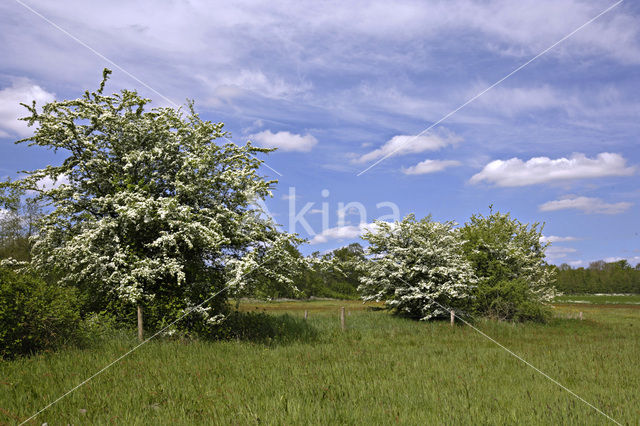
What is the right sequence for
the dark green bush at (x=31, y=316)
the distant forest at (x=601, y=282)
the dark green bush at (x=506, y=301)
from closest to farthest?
the dark green bush at (x=31, y=316) → the dark green bush at (x=506, y=301) → the distant forest at (x=601, y=282)

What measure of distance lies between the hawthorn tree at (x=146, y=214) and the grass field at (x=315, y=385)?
2.35 meters

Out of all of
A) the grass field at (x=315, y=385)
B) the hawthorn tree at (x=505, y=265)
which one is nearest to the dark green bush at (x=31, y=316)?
the grass field at (x=315, y=385)

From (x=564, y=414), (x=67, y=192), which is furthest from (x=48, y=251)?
(x=564, y=414)

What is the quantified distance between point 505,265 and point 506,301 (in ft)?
8.37

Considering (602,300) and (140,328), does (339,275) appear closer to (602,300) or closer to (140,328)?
(140,328)

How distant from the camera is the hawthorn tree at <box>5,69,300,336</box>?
1441cm

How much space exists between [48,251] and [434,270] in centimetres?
1891

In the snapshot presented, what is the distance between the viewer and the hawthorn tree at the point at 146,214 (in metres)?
14.4

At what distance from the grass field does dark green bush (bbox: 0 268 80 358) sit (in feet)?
2.75

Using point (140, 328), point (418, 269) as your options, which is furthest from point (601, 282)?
point (140, 328)

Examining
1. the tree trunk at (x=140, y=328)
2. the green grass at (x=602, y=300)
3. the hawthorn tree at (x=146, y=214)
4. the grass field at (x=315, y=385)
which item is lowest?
the green grass at (x=602, y=300)

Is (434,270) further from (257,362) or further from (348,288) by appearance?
(348,288)

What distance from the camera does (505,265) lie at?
93.6 feet

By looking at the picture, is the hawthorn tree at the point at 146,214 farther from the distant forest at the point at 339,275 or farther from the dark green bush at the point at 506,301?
the dark green bush at the point at 506,301
